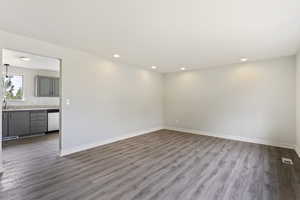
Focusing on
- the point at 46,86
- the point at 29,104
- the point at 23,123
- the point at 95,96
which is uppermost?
the point at 46,86

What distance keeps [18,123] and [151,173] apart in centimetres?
476

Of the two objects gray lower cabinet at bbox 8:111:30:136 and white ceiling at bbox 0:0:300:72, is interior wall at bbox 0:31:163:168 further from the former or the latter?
gray lower cabinet at bbox 8:111:30:136

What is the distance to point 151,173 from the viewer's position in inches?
102

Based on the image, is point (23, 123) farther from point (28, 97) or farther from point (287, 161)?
point (287, 161)

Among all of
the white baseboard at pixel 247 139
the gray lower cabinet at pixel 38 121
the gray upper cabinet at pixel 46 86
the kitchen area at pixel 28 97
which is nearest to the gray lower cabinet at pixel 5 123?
the kitchen area at pixel 28 97

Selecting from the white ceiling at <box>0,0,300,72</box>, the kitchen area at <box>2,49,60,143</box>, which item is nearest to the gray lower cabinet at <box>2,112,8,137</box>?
the kitchen area at <box>2,49,60,143</box>

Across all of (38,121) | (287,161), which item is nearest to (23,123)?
(38,121)

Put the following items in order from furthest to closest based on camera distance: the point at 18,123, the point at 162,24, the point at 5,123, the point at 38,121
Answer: the point at 38,121
the point at 18,123
the point at 5,123
the point at 162,24

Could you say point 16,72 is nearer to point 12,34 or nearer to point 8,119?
point 8,119

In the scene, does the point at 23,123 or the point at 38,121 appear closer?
the point at 23,123

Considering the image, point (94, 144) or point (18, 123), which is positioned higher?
point (18, 123)

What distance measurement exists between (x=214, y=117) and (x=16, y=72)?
724cm

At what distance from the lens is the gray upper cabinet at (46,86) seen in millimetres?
5801

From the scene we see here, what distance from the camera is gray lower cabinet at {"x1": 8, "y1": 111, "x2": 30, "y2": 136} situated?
4.63 m
